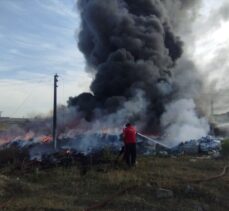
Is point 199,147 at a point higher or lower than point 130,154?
higher

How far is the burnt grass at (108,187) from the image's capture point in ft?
43.0

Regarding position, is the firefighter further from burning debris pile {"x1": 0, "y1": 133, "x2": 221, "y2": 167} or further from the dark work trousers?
burning debris pile {"x1": 0, "y1": 133, "x2": 221, "y2": 167}

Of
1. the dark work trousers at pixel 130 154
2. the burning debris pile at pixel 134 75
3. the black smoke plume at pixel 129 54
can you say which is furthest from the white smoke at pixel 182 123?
the dark work trousers at pixel 130 154

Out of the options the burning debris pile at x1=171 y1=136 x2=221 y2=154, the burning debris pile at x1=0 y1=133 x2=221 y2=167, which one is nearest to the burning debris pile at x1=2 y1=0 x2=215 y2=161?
the burning debris pile at x1=0 y1=133 x2=221 y2=167

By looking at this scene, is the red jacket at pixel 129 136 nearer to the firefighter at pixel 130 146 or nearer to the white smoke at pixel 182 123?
the firefighter at pixel 130 146

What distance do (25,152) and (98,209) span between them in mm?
15598

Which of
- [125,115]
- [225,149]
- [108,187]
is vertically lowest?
[108,187]

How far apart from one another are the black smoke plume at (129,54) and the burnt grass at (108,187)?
2120 centimetres

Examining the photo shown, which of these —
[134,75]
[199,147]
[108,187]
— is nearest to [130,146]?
[108,187]

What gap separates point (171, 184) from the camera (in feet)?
49.3

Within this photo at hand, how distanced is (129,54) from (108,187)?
1126 inches

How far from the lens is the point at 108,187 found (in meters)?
15.1

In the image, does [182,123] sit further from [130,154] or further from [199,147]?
[130,154]

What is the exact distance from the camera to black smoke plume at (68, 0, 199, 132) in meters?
41.9
